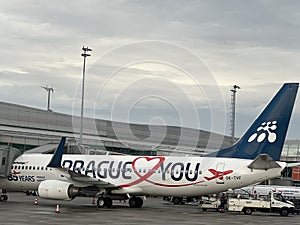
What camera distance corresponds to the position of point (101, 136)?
8881 centimetres

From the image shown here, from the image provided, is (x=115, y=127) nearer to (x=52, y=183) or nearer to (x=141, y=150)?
(x=141, y=150)

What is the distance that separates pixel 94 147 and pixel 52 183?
42583 mm

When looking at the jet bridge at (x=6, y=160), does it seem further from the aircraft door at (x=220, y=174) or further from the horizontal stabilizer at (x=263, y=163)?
the horizontal stabilizer at (x=263, y=163)

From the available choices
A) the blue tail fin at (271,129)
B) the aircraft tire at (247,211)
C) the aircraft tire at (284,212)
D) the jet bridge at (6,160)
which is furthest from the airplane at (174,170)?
the aircraft tire at (284,212)

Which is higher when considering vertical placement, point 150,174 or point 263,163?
point 263,163

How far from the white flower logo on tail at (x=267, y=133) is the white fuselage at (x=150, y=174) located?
1.78m

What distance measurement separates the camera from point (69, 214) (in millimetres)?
34156

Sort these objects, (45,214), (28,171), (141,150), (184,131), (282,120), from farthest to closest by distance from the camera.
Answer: (184,131)
(141,150)
(28,171)
(282,120)
(45,214)

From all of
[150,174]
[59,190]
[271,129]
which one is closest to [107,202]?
[150,174]

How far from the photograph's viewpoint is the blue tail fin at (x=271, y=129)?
1453 inches

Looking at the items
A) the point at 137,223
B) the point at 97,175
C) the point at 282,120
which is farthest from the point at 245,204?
the point at 137,223

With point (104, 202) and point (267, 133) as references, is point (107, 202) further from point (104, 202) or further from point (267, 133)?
point (267, 133)

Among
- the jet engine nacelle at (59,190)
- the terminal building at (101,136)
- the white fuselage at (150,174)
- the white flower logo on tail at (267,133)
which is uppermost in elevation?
the terminal building at (101,136)

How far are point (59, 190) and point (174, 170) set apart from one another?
8.30 meters
